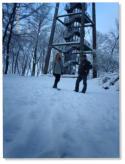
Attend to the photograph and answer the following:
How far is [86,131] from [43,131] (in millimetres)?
539

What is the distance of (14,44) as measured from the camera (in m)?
10.4

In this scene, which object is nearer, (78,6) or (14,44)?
(14,44)

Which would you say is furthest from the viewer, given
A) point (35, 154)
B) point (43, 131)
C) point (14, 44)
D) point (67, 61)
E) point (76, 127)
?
point (67, 61)

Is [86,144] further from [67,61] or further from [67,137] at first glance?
[67,61]

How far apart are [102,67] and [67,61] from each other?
208 inches

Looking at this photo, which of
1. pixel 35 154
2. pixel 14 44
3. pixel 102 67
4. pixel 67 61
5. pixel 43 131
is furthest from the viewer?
pixel 67 61

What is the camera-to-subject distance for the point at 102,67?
44.2 ft

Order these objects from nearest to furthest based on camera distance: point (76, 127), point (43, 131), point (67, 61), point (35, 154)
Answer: point (35, 154) < point (43, 131) < point (76, 127) < point (67, 61)

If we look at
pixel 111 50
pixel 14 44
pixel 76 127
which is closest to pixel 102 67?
pixel 111 50

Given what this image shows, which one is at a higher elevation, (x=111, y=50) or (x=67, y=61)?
(x=111, y=50)

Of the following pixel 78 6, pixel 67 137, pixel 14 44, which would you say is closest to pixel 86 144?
pixel 67 137

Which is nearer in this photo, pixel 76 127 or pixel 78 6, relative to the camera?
pixel 76 127
